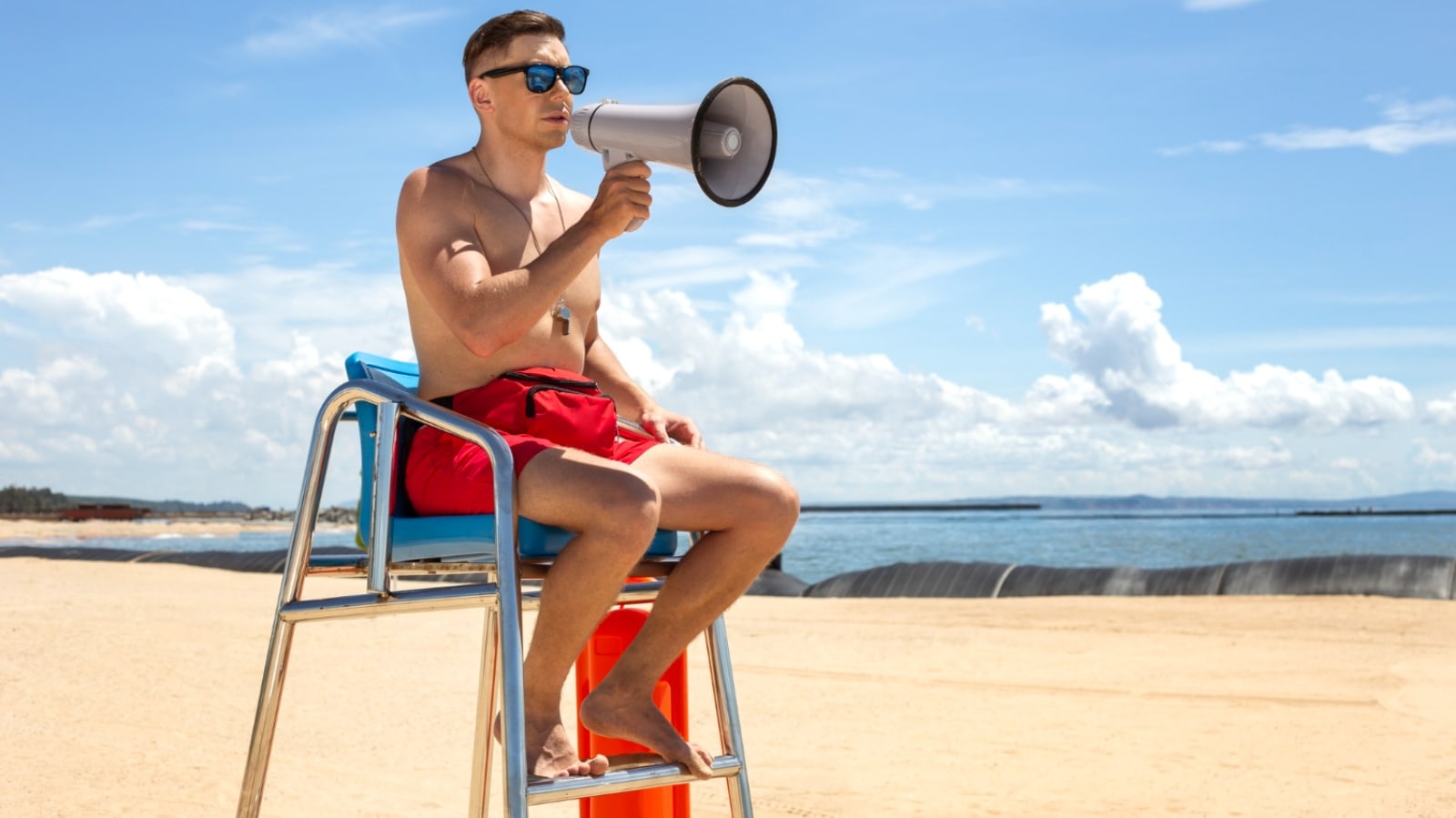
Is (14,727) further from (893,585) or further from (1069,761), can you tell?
(893,585)

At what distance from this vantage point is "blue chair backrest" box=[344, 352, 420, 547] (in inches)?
99.0

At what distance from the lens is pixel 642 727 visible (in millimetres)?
2295

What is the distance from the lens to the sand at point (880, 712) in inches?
169

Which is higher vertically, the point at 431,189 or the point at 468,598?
the point at 431,189

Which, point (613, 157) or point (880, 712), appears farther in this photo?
point (880, 712)

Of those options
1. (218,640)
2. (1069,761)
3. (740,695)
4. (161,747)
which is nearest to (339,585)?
(218,640)

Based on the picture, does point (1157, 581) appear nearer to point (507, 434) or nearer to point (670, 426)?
point (670, 426)

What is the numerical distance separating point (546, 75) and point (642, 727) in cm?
129

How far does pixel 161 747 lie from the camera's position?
4.82m

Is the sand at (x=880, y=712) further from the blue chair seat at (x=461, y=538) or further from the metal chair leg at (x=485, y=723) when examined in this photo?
the blue chair seat at (x=461, y=538)

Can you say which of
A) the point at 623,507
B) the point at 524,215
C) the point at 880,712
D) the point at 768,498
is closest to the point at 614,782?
the point at 623,507

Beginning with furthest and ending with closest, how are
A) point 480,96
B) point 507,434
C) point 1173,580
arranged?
point 1173,580 < point 480,96 < point 507,434

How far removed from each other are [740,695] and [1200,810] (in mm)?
2897

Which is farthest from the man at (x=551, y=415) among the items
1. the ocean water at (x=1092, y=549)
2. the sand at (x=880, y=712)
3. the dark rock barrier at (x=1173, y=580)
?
the ocean water at (x=1092, y=549)
